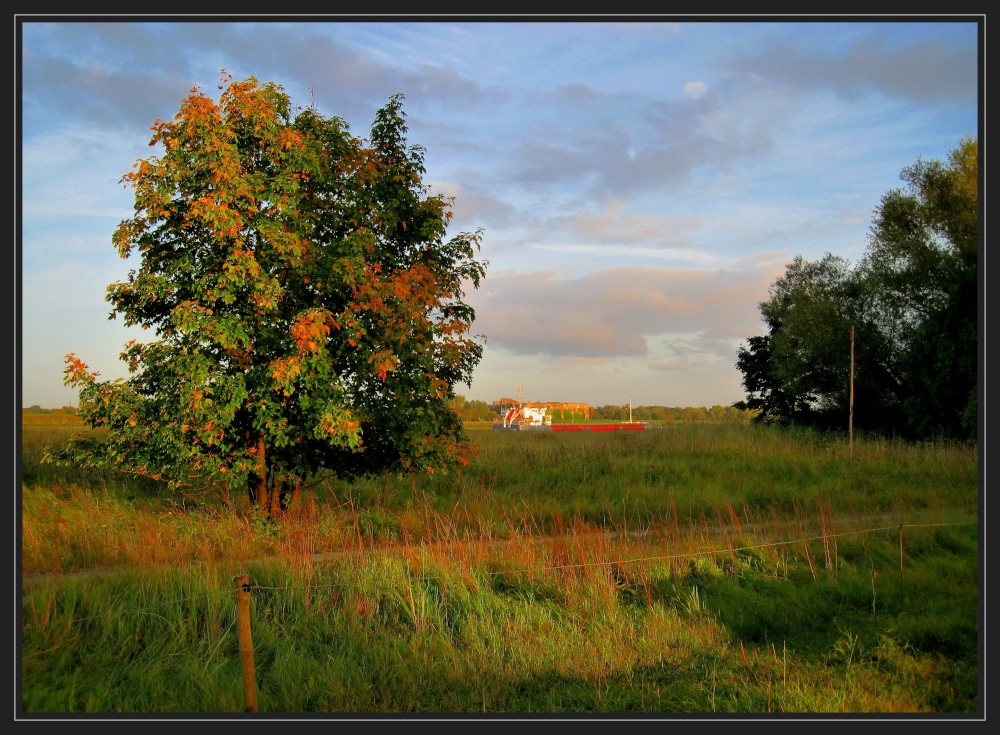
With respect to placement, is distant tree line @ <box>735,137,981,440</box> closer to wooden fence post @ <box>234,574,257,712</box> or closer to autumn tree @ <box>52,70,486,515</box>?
autumn tree @ <box>52,70,486,515</box>

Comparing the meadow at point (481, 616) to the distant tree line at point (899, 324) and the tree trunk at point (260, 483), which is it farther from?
the distant tree line at point (899, 324)

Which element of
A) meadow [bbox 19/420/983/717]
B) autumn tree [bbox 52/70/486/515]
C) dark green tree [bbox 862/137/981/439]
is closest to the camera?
meadow [bbox 19/420/983/717]

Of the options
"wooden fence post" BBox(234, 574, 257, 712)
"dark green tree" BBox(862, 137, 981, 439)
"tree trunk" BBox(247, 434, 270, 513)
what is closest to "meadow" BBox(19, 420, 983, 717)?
"wooden fence post" BBox(234, 574, 257, 712)

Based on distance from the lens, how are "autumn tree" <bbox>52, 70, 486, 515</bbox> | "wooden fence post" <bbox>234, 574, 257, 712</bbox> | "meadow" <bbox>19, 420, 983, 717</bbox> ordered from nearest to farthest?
"wooden fence post" <bbox>234, 574, 257, 712</bbox> < "meadow" <bbox>19, 420, 983, 717</bbox> < "autumn tree" <bbox>52, 70, 486, 515</bbox>

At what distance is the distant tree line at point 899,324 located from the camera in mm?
25641

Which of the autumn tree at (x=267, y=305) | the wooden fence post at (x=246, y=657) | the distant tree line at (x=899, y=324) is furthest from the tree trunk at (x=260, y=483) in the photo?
the distant tree line at (x=899, y=324)

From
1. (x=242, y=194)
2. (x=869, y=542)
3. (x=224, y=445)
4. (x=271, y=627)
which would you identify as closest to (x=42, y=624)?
(x=271, y=627)

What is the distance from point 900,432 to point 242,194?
2933cm

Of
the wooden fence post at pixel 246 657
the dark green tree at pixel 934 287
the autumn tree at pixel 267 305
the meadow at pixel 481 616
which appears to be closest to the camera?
the wooden fence post at pixel 246 657

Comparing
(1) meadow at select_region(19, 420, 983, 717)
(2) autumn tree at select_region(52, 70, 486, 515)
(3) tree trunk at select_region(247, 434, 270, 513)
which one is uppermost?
(2) autumn tree at select_region(52, 70, 486, 515)

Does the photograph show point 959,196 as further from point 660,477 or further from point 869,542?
point 869,542

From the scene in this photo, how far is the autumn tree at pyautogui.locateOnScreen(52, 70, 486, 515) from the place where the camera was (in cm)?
955

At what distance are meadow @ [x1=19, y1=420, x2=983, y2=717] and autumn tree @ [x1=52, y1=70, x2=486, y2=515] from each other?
1328 millimetres

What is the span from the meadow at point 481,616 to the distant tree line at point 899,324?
1508cm
